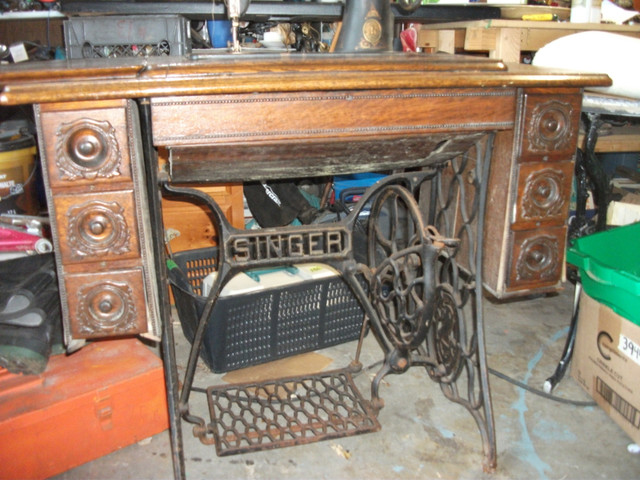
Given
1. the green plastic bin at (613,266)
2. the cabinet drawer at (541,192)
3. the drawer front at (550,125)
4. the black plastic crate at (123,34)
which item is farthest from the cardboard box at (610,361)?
the black plastic crate at (123,34)

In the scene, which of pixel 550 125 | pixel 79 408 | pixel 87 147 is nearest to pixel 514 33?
pixel 550 125

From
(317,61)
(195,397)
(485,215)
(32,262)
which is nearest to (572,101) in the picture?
(485,215)

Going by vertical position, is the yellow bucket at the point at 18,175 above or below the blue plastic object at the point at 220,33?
below

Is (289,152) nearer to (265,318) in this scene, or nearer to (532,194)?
(532,194)

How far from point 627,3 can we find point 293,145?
2.17 meters

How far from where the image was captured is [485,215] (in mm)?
1370

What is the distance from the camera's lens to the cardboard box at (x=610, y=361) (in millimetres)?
1549

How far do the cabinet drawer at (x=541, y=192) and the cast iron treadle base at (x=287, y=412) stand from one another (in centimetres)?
72

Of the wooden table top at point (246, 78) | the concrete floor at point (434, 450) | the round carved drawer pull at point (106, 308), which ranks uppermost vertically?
the wooden table top at point (246, 78)

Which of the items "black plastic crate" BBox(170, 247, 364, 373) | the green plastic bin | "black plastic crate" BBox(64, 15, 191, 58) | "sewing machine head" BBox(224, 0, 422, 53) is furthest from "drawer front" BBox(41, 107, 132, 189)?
the green plastic bin

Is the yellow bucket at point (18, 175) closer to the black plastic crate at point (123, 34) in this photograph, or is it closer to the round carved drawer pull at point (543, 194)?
the black plastic crate at point (123, 34)

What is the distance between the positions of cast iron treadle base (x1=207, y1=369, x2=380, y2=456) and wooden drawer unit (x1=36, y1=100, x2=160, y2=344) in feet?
1.75

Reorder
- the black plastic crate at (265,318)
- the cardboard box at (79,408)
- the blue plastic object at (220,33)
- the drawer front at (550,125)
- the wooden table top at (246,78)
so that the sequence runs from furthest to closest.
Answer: the blue plastic object at (220,33) → the black plastic crate at (265,318) → the cardboard box at (79,408) → the drawer front at (550,125) → the wooden table top at (246,78)

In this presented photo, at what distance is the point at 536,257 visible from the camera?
1.30 metres
